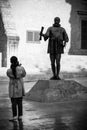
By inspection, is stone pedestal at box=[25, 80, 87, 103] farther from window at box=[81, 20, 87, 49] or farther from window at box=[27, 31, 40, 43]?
window at box=[81, 20, 87, 49]

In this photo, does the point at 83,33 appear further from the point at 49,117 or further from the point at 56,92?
the point at 49,117

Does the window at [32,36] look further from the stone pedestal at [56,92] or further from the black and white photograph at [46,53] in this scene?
the stone pedestal at [56,92]

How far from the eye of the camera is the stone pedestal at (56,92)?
9.84 m

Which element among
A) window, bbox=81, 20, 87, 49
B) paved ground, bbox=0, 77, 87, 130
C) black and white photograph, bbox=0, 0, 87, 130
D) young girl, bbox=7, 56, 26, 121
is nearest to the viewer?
paved ground, bbox=0, 77, 87, 130

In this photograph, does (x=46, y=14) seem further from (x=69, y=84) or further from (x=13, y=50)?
(x=69, y=84)

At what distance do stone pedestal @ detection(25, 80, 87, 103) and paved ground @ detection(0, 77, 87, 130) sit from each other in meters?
0.57

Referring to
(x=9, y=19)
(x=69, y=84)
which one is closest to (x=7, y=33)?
(x=9, y=19)

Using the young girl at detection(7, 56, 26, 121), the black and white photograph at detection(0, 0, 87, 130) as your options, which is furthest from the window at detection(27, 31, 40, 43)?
the young girl at detection(7, 56, 26, 121)

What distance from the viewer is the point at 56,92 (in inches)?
390

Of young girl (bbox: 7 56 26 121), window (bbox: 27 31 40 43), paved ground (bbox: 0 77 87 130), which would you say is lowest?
paved ground (bbox: 0 77 87 130)

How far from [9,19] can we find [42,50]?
3.07 meters

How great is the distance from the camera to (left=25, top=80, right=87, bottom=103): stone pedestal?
984cm

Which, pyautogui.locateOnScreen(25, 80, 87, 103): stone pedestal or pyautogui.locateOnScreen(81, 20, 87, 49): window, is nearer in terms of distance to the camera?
pyautogui.locateOnScreen(25, 80, 87, 103): stone pedestal

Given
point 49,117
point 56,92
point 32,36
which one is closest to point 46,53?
point 32,36
